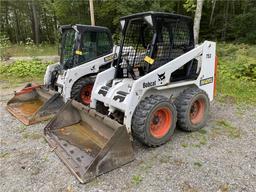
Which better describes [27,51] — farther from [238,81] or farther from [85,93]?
[238,81]

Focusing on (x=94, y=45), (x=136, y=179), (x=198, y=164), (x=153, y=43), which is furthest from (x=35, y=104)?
(x=198, y=164)

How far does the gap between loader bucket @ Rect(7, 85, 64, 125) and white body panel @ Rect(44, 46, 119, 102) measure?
0.99 feet

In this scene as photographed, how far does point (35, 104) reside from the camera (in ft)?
16.7

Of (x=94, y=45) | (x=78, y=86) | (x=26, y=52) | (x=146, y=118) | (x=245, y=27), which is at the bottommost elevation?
(x=146, y=118)

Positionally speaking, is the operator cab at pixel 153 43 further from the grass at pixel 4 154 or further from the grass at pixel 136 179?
the grass at pixel 4 154

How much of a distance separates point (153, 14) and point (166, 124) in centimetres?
174

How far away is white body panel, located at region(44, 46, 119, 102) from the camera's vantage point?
4.88 m

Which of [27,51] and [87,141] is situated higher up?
[27,51]

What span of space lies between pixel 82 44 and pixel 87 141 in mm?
2711

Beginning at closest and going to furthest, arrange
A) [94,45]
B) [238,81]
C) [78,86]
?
[78,86]
[94,45]
[238,81]

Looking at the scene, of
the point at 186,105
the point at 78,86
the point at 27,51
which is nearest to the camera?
the point at 186,105

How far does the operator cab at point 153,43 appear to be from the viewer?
11.4ft

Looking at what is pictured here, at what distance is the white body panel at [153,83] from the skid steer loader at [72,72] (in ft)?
4.13

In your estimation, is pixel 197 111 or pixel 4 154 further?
pixel 197 111
